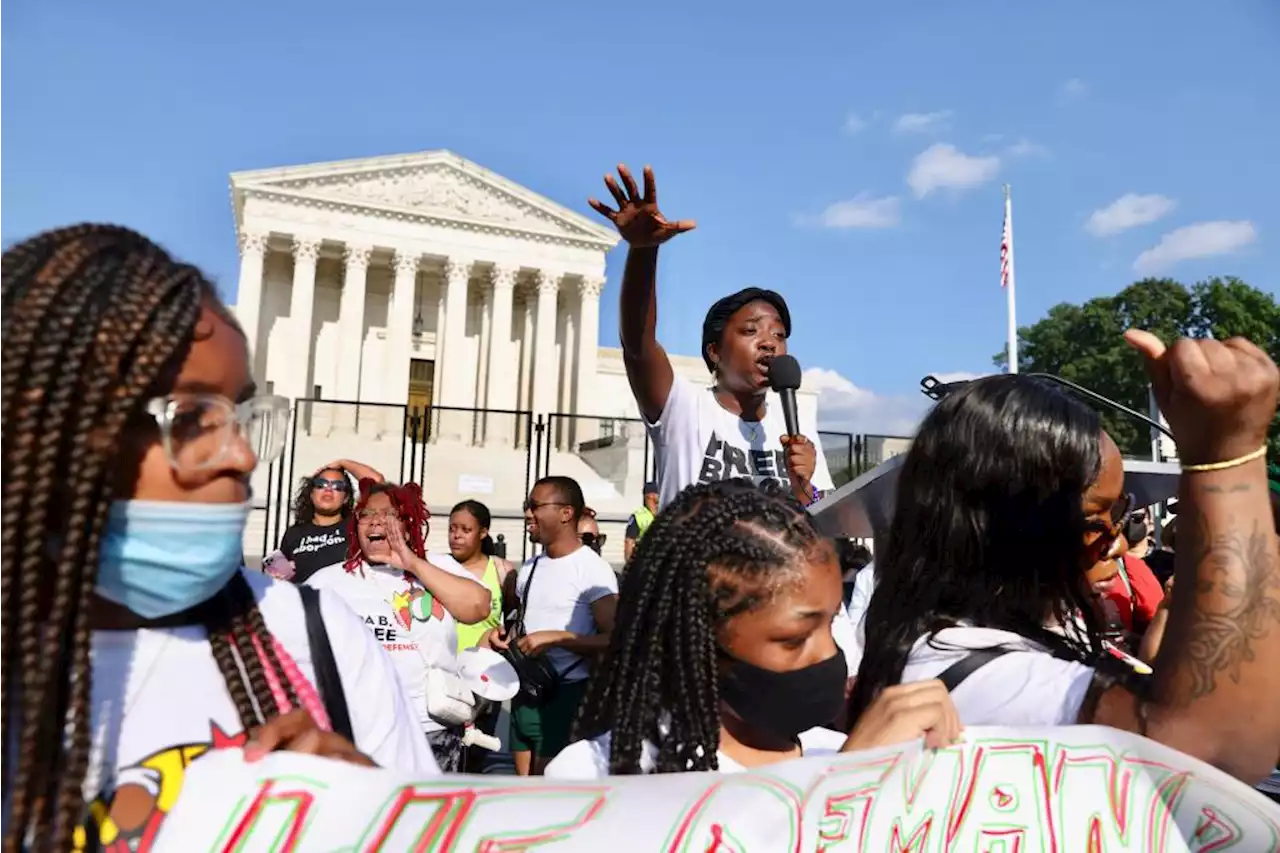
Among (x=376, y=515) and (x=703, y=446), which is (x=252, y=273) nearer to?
(x=376, y=515)

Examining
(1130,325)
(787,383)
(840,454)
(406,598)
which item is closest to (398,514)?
(406,598)

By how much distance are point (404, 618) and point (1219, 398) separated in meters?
3.86

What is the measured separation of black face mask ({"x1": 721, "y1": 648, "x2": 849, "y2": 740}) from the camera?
1841 millimetres

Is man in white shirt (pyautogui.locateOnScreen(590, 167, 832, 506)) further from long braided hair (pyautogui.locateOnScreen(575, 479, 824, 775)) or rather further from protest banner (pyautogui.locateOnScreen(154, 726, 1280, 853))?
protest banner (pyautogui.locateOnScreen(154, 726, 1280, 853))

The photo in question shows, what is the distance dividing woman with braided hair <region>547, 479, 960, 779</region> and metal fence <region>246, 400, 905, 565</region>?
17342 millimetres

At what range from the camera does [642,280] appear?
3.09m

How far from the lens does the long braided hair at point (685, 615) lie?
1.86 meters

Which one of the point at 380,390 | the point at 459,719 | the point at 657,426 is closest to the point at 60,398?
the point at 657,426

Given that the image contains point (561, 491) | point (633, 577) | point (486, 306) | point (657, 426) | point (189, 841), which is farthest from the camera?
point (486, 306)

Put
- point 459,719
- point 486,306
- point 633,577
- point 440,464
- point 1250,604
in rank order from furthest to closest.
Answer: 1. point 486,306
2. point 440,464
3. point 459,719
4. point 633,577
5. point 1250,604

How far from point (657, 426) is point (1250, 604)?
7.17 feet

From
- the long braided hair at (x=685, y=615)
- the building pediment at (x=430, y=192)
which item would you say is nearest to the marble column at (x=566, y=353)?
the building pediment at (x=430, y=192)

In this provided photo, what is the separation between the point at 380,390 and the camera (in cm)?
4294

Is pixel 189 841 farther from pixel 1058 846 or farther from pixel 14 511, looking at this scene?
pixel 1058 846
